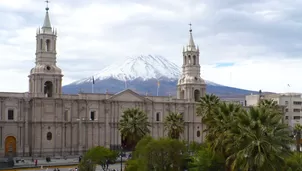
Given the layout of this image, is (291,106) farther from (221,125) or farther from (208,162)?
(221,125)

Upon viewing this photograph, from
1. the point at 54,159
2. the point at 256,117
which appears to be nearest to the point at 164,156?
the point at 256,117

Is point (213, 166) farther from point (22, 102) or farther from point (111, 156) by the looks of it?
point (22, 102)

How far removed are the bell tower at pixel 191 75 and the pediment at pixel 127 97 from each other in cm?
1031

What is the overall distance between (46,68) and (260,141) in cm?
5930

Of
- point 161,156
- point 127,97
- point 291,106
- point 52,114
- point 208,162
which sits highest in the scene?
point 127,97

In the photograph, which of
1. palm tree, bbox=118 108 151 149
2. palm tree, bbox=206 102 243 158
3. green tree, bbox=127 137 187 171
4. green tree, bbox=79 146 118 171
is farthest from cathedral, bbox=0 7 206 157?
palm tree, bbox=206 102 243 158

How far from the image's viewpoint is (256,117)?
29.4m

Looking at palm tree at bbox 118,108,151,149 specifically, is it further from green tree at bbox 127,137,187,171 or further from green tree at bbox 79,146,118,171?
green tree at bbox 127,137,187,171

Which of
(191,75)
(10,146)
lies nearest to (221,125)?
(10,146)

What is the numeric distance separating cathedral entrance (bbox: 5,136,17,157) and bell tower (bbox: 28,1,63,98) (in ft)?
25.3

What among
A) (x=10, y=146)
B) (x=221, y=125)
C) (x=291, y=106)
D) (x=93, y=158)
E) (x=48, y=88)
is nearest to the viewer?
(x=221, y=125)

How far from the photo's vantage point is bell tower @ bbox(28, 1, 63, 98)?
267 ft

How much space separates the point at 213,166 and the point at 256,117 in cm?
1473

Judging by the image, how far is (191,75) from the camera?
323 feet
